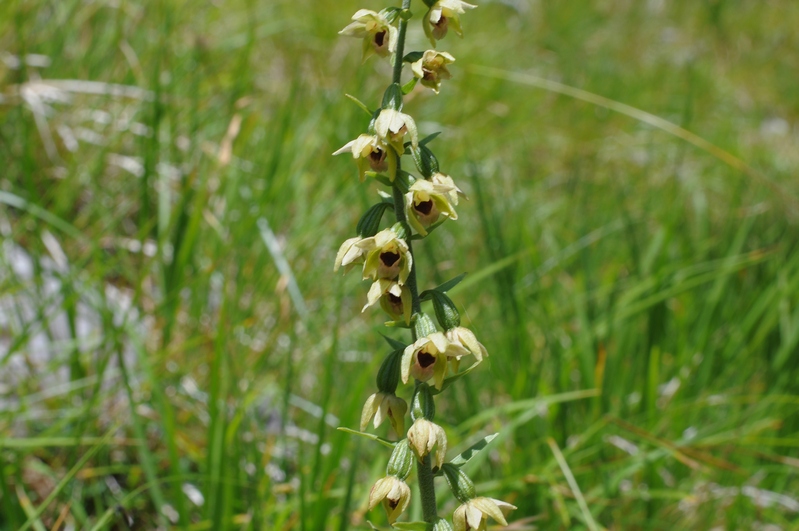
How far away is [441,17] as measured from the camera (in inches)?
49.3

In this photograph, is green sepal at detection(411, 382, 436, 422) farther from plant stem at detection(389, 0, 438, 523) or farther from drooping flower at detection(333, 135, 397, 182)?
drooping flower at detection(333, 135, 397, 182)

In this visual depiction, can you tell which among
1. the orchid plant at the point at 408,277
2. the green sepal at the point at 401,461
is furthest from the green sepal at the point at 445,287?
the green sepal at the point at 401,461

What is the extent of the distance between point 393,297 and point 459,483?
32 centimetres

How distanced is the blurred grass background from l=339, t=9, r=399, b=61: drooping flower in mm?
708

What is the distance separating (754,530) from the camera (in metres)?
2.09

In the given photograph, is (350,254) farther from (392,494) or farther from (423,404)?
(392,494)

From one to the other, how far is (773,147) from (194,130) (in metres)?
4.69

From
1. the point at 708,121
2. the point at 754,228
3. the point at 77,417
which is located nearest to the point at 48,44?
the point at 77,417

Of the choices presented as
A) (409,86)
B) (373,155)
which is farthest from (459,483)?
(409,86)

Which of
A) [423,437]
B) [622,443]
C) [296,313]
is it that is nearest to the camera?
[423,437]

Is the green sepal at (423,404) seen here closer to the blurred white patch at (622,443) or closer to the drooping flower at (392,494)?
the drooping flower at (392,494)

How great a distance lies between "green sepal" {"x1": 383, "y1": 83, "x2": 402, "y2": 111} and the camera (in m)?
1.18

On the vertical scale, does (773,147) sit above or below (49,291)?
above

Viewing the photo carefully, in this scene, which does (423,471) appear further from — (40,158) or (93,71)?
(93,71)
